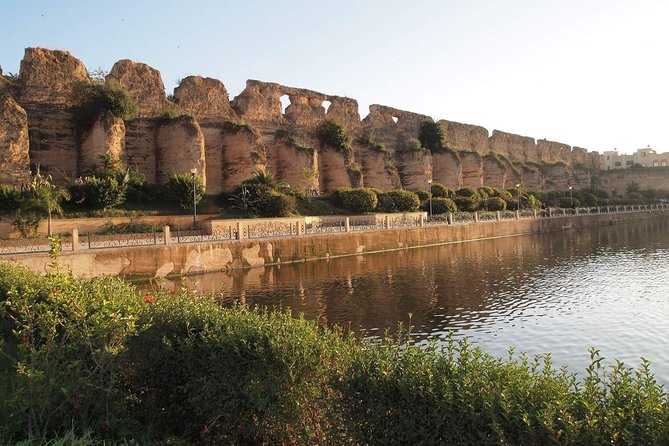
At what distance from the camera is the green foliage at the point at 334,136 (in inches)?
1351

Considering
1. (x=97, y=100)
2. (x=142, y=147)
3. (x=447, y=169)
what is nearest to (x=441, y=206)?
(x=447, y=169)

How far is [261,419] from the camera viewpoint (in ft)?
14.0

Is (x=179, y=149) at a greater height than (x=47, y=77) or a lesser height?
lesser

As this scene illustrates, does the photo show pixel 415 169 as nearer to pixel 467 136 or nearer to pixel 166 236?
pixel 467 136

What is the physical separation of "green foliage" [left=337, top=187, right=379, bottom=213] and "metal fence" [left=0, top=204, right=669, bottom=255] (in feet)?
4.48

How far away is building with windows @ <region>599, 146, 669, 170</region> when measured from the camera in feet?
284

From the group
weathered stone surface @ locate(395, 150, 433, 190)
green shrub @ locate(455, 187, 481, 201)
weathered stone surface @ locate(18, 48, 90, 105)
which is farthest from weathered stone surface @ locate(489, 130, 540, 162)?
weathered stone surface @ locate(18, 48, 90, 105)

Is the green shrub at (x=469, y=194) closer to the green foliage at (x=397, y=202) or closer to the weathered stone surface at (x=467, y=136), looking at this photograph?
the green foliage at (x=397, y=202)

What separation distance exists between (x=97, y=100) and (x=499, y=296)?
20689 mm

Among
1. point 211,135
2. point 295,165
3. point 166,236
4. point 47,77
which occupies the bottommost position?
point 166,236

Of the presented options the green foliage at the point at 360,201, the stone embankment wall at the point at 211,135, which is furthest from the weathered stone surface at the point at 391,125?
the green foliage at the point at 360,201

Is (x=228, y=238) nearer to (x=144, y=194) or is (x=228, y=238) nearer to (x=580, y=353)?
(x=144, y=194)

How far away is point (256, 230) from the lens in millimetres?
20625

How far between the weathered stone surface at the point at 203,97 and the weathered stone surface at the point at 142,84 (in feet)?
5.46
